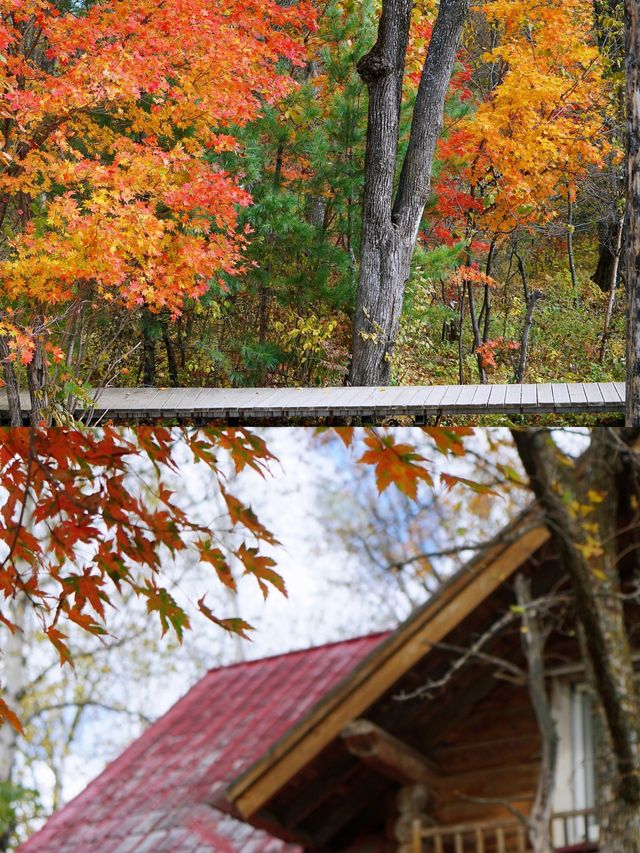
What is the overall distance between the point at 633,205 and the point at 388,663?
10.7ft

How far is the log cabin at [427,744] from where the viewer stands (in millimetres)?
1393

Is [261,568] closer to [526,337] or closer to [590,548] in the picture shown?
[590,548]

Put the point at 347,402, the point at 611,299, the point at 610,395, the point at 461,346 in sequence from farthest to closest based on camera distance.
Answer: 1. the point at 461,346
2. the point at 611,299
3. the point at 347,402
4. the point at 610,395

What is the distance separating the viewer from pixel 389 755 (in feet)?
4.71

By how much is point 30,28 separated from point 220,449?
626 cm

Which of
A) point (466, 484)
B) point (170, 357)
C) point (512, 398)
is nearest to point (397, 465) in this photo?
point (466, 484)

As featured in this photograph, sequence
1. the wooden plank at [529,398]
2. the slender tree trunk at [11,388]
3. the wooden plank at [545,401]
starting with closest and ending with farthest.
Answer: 1. the wooden plank at [529,398]
2. the wooden plank at [545,401]
3. the slender tree trunk at [11,388]

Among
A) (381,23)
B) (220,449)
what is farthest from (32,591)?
(381,23)

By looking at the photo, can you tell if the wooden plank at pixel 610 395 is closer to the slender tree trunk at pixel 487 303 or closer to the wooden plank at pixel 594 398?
the wooden plank at pixel 594 398

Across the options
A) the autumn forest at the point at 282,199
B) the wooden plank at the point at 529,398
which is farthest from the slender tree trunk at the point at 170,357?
the wooden plank at the point at 529,398

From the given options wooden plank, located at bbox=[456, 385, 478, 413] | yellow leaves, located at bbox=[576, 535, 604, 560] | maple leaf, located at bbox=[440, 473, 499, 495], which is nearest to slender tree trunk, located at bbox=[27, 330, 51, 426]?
wooden plank, located at bbox=[456, 385, 478, 413]

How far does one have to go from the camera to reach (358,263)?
8156 millimetres

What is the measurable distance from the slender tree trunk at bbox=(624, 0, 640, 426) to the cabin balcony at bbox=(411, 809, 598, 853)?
293cm

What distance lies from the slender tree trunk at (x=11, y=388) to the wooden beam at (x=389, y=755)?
5104 mm
